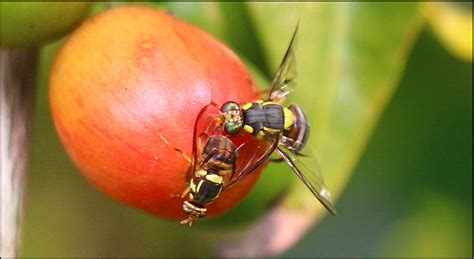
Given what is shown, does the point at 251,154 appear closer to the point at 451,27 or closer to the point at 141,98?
the point at 141,98

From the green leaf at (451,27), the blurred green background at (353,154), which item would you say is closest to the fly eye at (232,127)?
the blurred green background at (353,154)

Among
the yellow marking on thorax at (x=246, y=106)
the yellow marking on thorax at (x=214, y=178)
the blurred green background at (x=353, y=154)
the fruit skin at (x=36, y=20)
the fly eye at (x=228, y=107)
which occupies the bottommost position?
the blurred green background at (x=353, y=154)

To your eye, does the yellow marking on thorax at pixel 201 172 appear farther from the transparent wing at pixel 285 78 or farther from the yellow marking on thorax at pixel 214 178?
the transparent wing at pixel 285 78

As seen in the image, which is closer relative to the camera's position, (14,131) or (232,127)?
(232,127)

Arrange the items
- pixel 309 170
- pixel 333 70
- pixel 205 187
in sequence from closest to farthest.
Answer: pixel 205 187
pixel 309 170
pixel 333 70

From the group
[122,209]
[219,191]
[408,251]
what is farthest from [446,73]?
[219,191]

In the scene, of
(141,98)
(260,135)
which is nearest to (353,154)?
(260,135)
